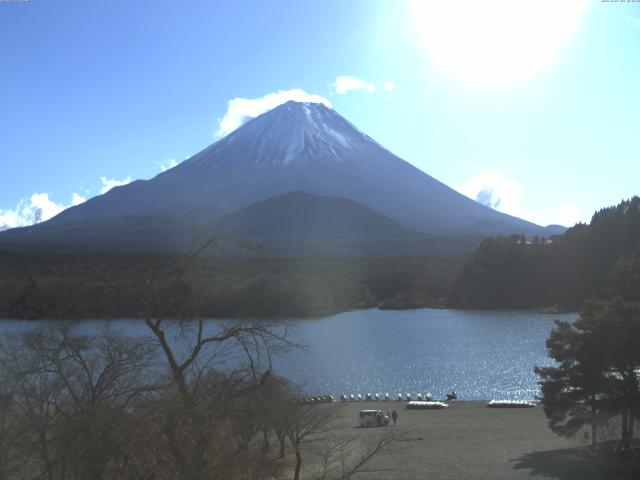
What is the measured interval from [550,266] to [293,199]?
35.3m

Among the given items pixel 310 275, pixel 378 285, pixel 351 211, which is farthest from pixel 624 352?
pixel 351 211

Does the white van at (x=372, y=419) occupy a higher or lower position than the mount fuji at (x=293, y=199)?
lower

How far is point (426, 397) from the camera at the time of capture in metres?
17.0

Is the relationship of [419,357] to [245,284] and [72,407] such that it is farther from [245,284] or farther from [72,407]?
[72,407]

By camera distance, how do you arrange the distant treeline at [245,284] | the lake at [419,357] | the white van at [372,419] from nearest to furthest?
1. the distant treeline at [245,284]
2. the white van at [372,419]
3. the lake at [419,357]

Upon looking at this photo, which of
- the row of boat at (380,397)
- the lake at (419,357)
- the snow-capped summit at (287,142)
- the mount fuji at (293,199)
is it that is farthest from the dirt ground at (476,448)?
the snow-capped summit at (287,142)

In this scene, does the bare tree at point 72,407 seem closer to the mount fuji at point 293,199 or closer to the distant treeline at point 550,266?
the distant treeline at point 550,266

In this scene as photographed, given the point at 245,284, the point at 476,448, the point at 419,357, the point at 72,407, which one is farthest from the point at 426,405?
the point at 245,284

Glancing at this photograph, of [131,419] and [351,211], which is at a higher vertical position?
[351,211]

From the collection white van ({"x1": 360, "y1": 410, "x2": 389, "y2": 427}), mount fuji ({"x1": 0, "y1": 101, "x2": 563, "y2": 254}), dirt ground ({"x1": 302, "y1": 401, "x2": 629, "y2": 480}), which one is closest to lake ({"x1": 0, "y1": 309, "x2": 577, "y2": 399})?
white van ({"x1": 360, "y1": 410, "x2": 389, "y2": 427})

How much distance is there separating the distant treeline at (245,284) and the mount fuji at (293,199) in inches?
433

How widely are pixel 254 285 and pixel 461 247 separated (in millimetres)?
42066

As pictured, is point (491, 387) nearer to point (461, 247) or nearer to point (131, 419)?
point (131, 419)

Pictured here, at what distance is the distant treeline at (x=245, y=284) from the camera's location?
26.9ft
